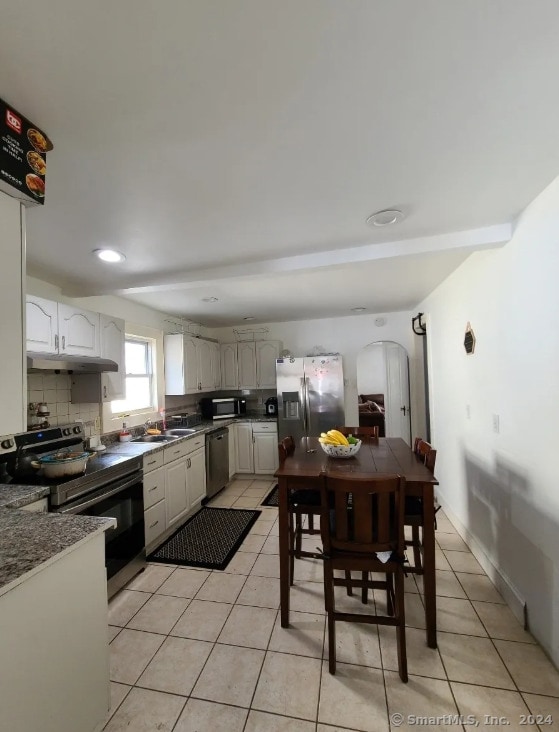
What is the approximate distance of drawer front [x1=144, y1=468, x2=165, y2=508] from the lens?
8.50 ft

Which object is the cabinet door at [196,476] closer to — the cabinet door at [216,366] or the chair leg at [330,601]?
the cabinet door at [216,366]

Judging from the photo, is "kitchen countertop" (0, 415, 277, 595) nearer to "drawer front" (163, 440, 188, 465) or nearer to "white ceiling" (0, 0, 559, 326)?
"drawer front" (163, 440, 188, 465)

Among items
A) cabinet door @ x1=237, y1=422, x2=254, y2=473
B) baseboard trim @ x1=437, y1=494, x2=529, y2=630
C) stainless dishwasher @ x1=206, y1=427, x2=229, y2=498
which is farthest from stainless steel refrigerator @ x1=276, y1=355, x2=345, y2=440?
baseboard trim @ x1=437, y1=494, x2=529, y2=630

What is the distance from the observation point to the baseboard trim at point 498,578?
1.82 m

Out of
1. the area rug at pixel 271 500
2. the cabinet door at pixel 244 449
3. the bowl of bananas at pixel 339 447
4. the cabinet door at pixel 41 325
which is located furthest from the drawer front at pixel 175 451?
the bowl of bananas at pixel 339 447

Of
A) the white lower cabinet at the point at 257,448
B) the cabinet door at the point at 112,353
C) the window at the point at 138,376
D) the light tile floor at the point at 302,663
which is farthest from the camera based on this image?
the white lower cabinet at the point at 257,448

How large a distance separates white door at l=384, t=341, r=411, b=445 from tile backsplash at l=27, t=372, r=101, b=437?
3.82m

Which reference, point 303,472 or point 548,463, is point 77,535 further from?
point 548,463

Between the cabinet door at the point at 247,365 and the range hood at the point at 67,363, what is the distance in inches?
95.0

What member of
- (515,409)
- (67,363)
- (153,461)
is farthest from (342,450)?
(67,363)

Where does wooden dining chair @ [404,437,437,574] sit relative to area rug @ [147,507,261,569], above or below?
above

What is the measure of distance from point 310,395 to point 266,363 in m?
0.94

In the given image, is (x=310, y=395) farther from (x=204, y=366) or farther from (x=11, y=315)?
(x=11, y=315)

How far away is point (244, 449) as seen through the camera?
4578 mm
